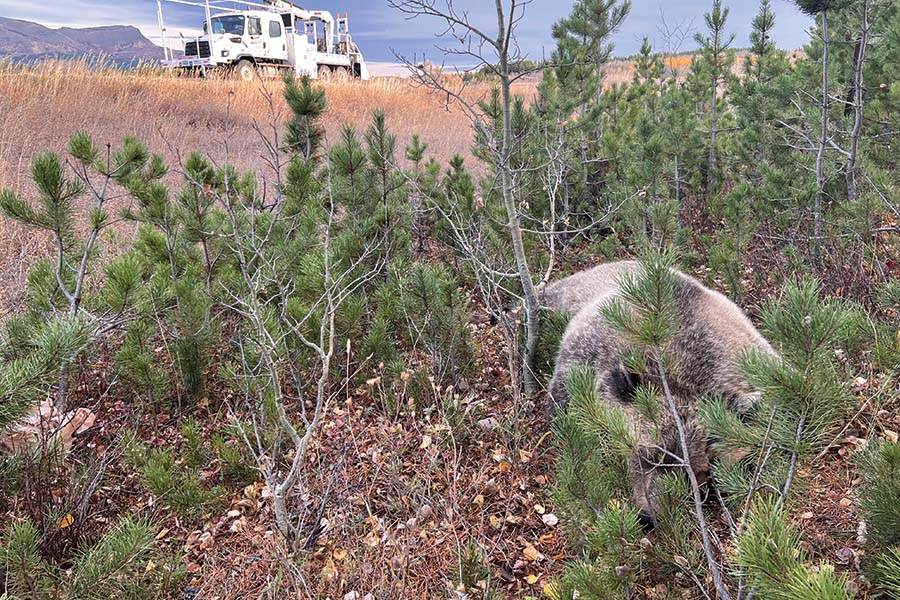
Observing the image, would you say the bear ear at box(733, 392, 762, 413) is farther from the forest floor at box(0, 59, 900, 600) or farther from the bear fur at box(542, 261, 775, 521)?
the forest floor at box(0, 59, 900, 600)

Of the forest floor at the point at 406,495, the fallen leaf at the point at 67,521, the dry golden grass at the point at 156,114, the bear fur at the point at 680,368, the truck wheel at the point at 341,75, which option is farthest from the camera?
the truck wheel at the point at 341,75

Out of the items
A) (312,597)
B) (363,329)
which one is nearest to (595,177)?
(363,329)

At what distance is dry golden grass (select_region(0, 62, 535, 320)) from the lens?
10.8 meters

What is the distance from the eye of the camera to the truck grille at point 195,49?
78.0 feet

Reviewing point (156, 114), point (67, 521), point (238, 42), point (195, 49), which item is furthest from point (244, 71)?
point (67, 521)

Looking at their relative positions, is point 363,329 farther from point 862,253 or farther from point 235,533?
point 862,253

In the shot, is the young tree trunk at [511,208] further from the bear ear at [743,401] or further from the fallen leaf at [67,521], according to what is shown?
the fallen leaf at [67,521]

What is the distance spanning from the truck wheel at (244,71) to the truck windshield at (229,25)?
1123 millimetres

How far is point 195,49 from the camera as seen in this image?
2423 cm

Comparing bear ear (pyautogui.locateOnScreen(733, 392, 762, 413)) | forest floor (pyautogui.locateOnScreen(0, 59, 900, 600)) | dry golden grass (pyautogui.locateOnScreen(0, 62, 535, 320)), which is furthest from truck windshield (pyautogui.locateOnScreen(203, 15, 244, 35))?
bear ear (pyautogui.locateOnScreen(733, 392, 762, 413))

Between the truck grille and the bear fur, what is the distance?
81.0ft

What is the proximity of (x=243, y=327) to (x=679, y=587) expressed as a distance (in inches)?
138

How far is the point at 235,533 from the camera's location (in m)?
3.20

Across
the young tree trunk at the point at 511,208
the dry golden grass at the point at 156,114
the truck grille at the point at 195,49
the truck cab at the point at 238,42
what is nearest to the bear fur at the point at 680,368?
the young tree trunk at the point at 511,208
